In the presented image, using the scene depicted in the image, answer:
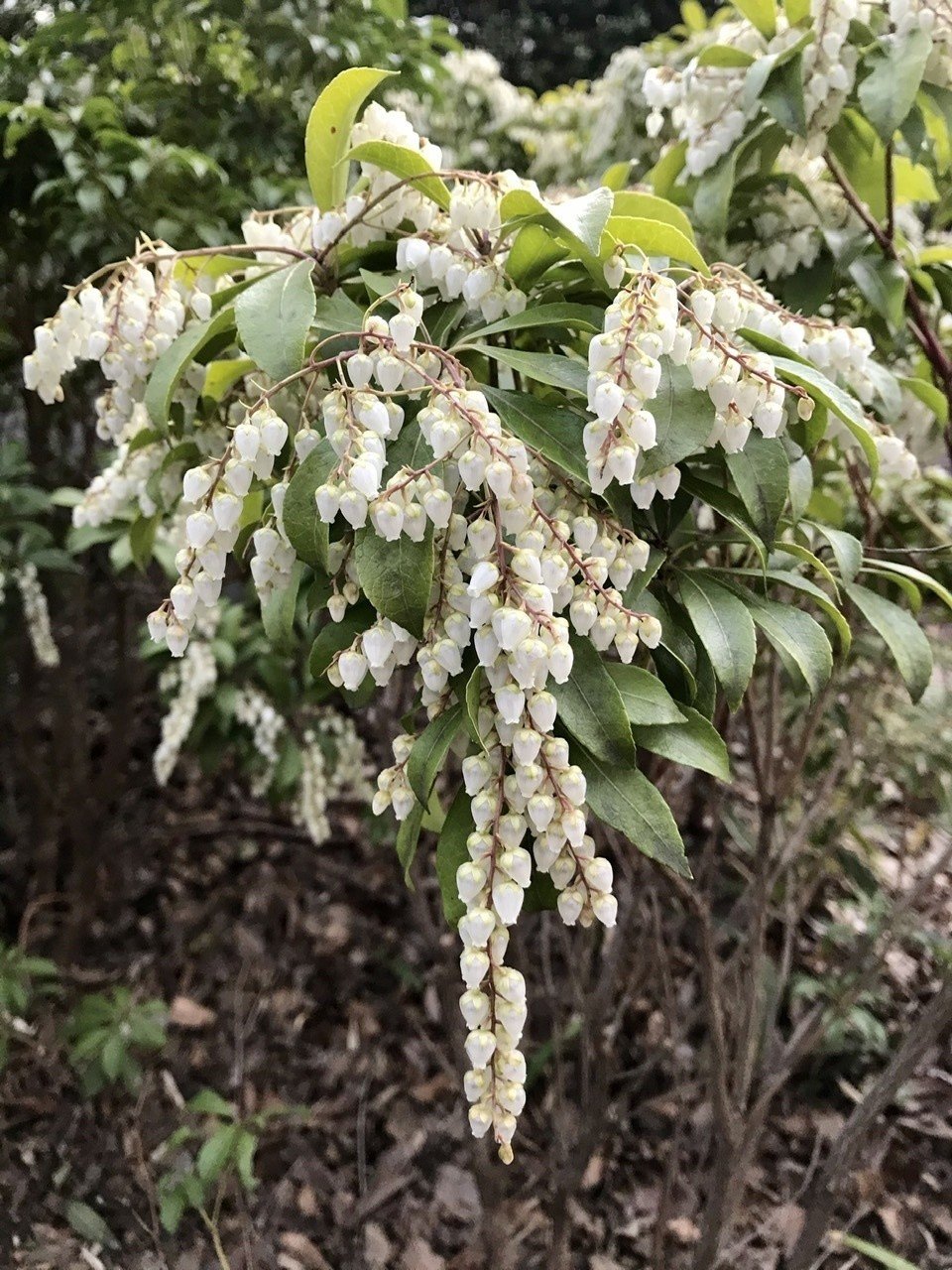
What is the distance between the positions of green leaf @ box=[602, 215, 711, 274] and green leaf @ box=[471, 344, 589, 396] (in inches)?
4.8

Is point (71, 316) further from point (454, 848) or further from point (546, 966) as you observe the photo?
point (546, 966)

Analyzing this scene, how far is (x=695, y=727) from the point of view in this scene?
2.70 ft

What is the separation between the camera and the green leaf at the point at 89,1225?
143 centimetres

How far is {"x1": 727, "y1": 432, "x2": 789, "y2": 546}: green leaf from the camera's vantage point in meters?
0.82

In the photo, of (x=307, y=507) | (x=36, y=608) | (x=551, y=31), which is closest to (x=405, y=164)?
(x=307, y=507)

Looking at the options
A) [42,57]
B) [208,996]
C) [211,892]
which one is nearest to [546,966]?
[208,996]

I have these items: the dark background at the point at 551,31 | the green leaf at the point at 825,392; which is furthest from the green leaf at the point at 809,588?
the dark background at the point at 551,31

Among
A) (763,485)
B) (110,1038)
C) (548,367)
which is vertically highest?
(548,367)

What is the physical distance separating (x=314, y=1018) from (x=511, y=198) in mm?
2211

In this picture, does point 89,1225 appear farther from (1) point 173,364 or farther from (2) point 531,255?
(2) point 531,255

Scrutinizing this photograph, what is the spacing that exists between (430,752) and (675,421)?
0.36m

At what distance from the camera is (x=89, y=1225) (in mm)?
1437

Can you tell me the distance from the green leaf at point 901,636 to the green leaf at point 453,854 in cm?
50

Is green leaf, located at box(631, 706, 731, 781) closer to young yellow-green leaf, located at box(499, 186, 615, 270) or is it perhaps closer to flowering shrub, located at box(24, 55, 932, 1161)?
flowering shrub, located at box(24, 55, 932, 1161)
